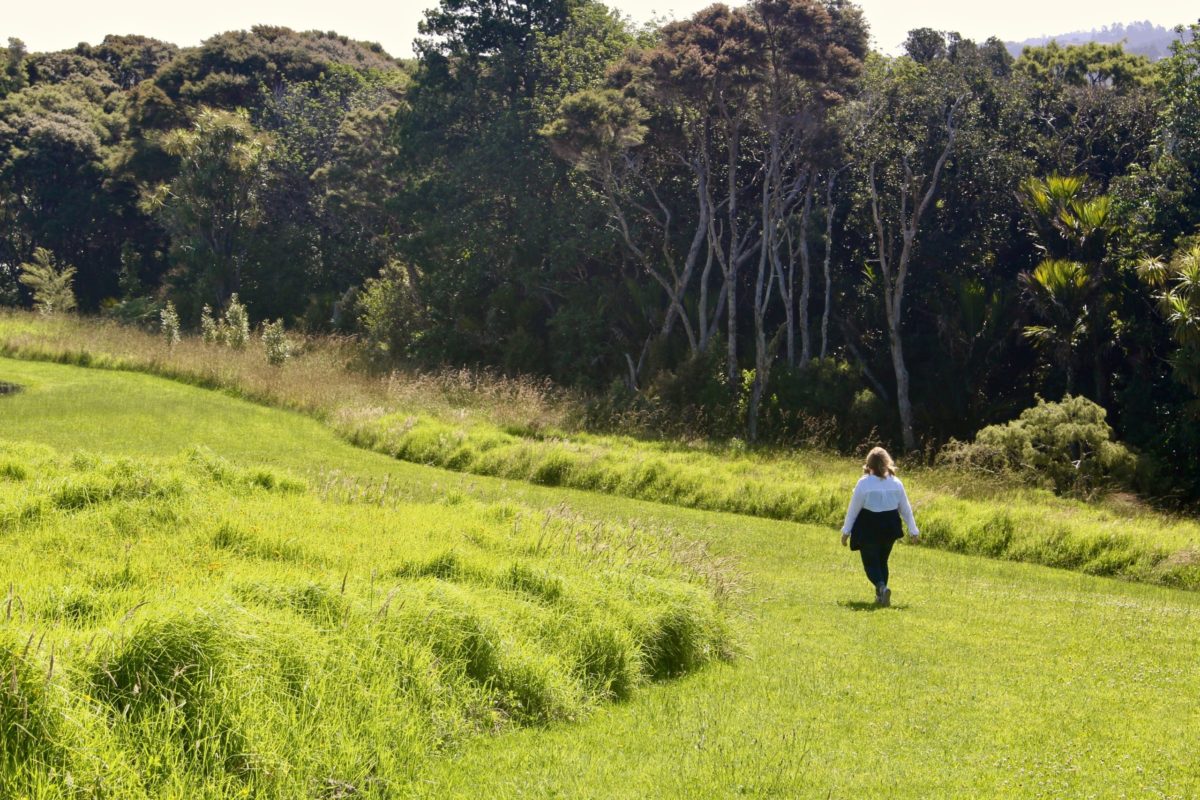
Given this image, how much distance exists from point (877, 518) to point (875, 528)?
10 cm

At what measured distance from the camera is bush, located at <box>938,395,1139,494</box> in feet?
70.8

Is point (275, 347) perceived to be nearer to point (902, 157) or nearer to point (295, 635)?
point (902, 157)

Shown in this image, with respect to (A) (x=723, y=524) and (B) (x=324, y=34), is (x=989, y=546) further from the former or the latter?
(B) (x=324, y=34)

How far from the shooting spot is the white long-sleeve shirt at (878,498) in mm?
11367

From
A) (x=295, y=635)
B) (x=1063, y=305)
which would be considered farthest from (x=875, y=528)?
(x=1063, y=305)

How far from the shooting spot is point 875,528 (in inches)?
447

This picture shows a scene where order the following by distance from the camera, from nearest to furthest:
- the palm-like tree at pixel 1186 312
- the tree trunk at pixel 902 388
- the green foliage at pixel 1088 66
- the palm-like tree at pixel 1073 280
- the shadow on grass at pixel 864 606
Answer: the shadow on grass at pixel 864 606 → the palm-like tree at pixel 1186 312 → the palm-like tree at pixel 1073 280 → the tree trunk at pixel 902 388 → the green foliage at pixel 1088 66

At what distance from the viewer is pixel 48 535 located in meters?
9.60

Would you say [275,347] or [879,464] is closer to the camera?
[879,464]

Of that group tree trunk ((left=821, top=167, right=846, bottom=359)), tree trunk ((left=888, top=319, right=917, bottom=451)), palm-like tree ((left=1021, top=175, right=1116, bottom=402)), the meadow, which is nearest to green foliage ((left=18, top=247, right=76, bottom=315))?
tree trunk ((left=821, top=167, right=846, bottom=359))

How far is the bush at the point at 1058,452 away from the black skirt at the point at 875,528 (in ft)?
35.8

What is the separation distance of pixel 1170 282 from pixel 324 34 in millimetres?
46293

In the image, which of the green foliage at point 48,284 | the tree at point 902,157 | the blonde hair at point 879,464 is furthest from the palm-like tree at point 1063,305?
the green foliage at point 48,284

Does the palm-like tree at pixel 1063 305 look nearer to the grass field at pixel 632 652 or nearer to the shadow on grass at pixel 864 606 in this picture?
the grass field at pixel 632 652
